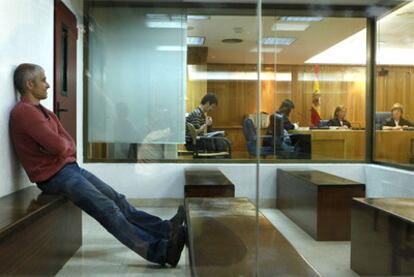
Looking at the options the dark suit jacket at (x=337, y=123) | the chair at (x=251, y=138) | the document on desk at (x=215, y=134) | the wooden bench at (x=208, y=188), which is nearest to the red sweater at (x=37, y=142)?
the wooden bench at (x=208, y=188)

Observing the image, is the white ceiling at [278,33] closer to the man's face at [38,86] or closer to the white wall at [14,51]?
the white wall at [14,51]

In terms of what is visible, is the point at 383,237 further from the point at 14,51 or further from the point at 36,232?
the point at 14,51

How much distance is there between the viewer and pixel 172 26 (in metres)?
4.04

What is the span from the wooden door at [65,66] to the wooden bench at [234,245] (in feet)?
4.33

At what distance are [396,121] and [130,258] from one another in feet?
10.9

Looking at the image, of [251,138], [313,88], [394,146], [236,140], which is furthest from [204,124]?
[394,146]

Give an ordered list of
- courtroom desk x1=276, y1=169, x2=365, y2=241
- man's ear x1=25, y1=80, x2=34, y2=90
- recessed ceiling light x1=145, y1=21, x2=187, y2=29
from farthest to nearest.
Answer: recessed ceiling light x1=145, y1=21, x2=187, y2=29
courtroom desk x1=276, y1=169, x2=365, y2=241
man's ear x1=25, y1=80, x2=34, y2=90

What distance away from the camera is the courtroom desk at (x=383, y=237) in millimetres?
1873

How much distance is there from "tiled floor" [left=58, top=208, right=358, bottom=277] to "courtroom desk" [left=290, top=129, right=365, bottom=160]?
1367 millimetres

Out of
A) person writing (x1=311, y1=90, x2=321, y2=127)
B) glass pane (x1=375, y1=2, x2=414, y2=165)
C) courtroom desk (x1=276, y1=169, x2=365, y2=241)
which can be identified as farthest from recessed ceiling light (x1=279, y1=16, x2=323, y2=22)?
courtroom desk (x1=276, y1=169, x2=365, y2=241)

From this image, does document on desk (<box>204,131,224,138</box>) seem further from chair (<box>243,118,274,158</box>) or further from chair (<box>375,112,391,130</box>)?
chair (<box>375,112,391,130</box>)

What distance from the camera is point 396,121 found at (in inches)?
171

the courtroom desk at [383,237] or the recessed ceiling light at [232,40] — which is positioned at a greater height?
the recessed ceiling light at [232,40]

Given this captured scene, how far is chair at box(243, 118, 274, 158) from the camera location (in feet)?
14.0
